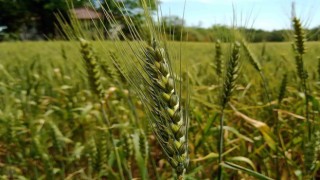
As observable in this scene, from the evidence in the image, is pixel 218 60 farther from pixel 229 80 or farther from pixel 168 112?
pixel 168 112

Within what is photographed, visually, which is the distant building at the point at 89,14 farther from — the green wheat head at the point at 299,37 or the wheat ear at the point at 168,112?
the green wheat head at the point at 299,37

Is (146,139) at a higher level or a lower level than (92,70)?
lower

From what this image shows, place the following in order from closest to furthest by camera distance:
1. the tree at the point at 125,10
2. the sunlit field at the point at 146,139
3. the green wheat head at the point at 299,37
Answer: the tree at the point at 125,10
the sunlit field at the point at 146,139
the green wheat head at the point at 299,37

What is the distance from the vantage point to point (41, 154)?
3.82 ft

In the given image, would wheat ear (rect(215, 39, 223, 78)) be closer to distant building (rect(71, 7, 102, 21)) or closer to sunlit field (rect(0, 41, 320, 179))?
sunlit field (rect(0, 41, 320, 179))

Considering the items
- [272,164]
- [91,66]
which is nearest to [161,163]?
[272,164]

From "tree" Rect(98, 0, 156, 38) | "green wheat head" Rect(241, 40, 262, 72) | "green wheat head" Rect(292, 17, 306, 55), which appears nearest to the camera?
"tree" Rect(98, 0, 156, 38)

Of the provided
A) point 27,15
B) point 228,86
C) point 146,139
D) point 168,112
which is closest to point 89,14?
point 168,112

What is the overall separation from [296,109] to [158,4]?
1380 mm

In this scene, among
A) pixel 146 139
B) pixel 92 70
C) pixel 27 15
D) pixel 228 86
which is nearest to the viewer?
pixel 228 86

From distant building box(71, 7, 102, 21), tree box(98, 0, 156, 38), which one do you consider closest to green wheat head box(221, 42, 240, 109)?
tree box(98, 0, 156, 38)

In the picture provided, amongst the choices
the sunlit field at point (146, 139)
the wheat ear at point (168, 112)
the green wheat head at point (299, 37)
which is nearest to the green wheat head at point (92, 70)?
the sunlit field at point (146, 139)

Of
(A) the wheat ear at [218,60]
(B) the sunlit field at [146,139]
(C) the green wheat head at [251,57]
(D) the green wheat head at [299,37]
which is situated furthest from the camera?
(A) the wheat ear at [218,60]

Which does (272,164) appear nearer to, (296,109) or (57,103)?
(296,109)
